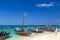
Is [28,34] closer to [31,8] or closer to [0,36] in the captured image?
[31,8]

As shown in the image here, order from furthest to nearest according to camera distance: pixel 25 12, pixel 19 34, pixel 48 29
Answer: pixel 48 29 → pixel 19 34 → pixel 25 12

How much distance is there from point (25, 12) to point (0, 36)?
2544mm

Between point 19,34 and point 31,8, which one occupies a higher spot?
point 31,8

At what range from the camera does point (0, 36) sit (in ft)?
26.7

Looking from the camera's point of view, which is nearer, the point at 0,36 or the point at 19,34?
the point at 0,36

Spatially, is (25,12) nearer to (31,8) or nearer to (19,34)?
(31,8)

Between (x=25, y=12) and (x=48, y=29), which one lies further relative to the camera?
(x=48, y=29)

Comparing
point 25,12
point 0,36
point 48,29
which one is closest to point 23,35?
point 25,12

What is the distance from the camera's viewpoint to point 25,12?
10117 mm

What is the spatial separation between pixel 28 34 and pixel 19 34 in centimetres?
68

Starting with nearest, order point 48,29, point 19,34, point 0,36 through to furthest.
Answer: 1. point 0,36
2. point 19,34
3. point 48,29

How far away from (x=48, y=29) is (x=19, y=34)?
5114 mm

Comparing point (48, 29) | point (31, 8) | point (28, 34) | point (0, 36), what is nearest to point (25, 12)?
point (31, 8)

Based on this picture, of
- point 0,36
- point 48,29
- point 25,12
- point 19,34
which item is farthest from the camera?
point 48,29
